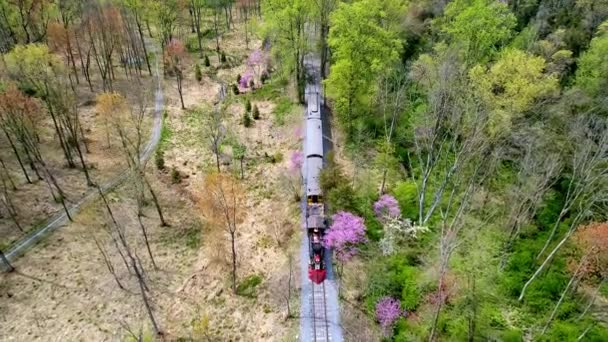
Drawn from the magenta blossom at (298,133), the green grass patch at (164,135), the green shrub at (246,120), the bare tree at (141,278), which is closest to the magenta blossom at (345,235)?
the bare tree at (141,278)

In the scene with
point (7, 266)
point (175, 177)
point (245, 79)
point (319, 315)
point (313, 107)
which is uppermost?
point (245, 79)

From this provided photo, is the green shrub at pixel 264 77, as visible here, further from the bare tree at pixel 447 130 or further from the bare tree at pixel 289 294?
the bare tree at pixel 289 294

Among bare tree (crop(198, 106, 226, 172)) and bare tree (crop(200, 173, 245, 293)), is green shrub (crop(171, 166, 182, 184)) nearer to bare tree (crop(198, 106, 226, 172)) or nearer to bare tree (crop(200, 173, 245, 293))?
bare tree (crop(198, 106, 226, 172))

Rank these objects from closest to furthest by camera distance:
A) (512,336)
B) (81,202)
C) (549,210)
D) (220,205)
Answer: (512,336), (220,205), (549,210), (81,202)

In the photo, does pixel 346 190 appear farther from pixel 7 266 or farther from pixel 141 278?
pixel 7 266

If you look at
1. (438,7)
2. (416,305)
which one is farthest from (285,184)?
(438,7)

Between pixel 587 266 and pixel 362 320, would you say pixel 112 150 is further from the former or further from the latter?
pixel 587 266

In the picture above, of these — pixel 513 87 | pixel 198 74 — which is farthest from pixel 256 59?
pixel 513 87
